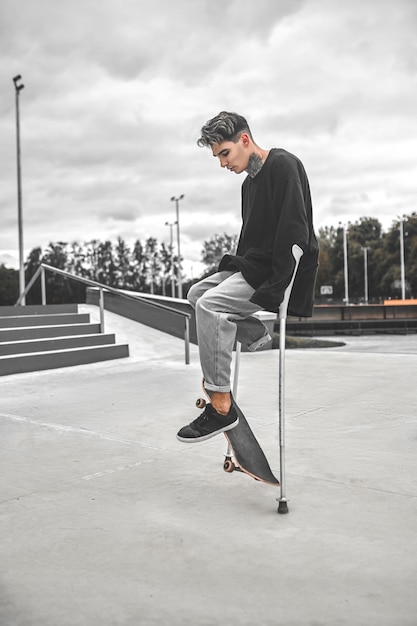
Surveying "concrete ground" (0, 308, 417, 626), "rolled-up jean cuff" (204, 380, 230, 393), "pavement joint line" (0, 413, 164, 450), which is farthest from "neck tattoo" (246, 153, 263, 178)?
"pavement joint line" (0, 413, 164, 450)

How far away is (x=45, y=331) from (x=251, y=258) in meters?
7.04

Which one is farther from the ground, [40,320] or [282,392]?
[40,320]

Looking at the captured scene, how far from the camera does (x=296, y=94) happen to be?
85.7 ft

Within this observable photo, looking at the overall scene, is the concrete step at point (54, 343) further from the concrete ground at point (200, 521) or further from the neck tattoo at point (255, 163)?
the neck tattoo at point (255, 163)

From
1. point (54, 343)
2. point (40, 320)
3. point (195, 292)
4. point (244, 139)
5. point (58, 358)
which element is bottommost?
point (58, 358)

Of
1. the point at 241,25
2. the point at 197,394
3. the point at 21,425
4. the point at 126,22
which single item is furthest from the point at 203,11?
the point at 21,425

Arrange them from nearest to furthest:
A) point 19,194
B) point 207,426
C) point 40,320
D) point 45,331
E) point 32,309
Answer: point 207,426 < point 45,331 < point 40,320 < point 32,309 < point 19,194

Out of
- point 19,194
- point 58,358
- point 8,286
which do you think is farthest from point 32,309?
point 8,286

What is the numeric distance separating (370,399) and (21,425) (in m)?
3.10

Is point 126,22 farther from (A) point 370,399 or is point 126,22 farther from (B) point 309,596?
(B) point 309,596

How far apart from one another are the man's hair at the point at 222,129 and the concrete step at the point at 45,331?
659cm

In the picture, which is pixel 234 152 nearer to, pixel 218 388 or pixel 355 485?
pixel 218 388

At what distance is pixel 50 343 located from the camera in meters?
8.73

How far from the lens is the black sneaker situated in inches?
108
